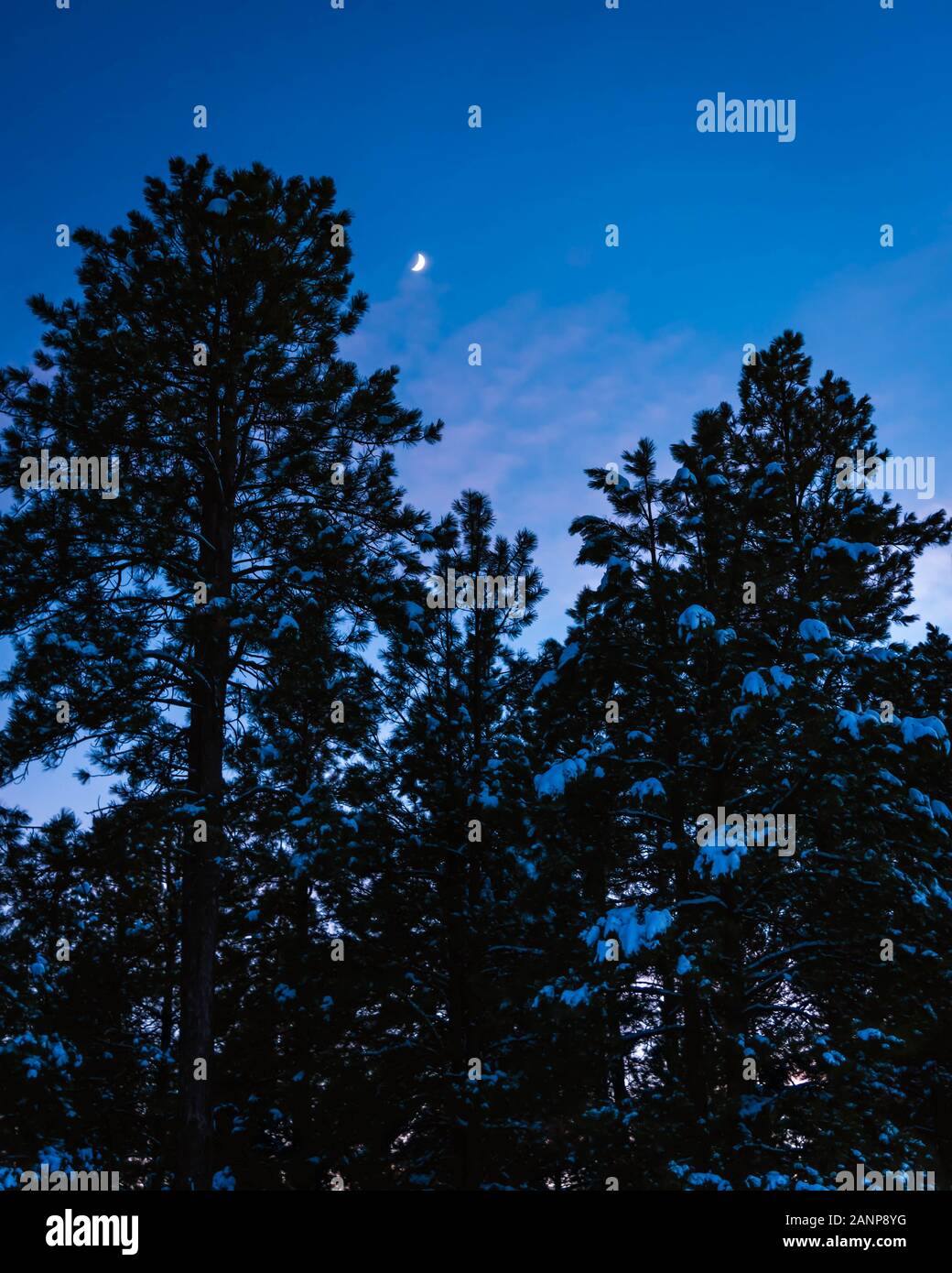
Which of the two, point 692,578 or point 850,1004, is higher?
point 692,578

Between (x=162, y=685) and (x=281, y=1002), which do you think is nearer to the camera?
(x=162, y=685)

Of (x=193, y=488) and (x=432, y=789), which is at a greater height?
(x=193, y=488)

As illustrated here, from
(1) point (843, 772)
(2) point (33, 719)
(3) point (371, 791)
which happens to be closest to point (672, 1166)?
(1) point (843, 772)

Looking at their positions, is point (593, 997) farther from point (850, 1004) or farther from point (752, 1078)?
point (850, 1004)

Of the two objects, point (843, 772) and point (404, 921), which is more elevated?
point (843, 772)

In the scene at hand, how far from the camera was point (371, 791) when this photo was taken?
10633mm

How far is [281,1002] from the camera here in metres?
10.8

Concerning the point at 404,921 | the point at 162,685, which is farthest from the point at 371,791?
the point at 162,685

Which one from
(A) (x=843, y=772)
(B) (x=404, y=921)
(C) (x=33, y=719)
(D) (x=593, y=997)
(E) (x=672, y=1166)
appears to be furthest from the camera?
(B) (x=404, y=921)

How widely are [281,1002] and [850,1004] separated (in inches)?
276
